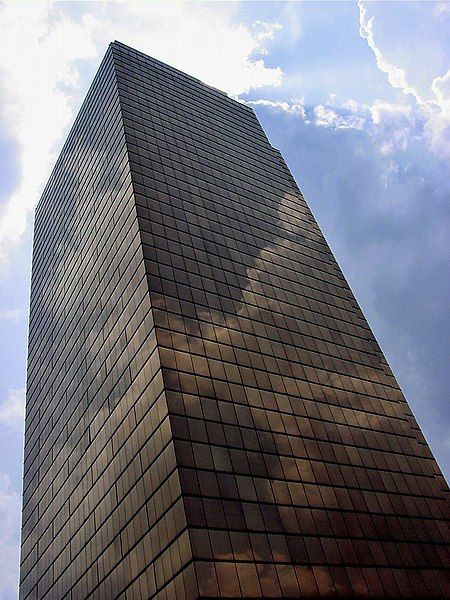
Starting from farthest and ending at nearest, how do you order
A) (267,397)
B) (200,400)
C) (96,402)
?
(96,402), (267,397), (200,400)

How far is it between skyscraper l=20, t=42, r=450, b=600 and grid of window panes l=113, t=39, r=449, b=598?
198 mm

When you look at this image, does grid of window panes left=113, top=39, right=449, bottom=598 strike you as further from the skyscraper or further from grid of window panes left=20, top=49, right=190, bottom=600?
grid of window panes left=20, top=49, right=190, bottom=600

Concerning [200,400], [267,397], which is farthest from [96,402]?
[267,397]

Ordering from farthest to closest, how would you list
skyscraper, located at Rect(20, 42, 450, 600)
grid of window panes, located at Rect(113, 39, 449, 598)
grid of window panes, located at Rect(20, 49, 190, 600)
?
grid of window panes, located at Rect(20, 49, 190, 600), skyscraper, located at Rect(20, 42, 450, 600), grid of window panes, located at Rect(113, 39, 449, 598)

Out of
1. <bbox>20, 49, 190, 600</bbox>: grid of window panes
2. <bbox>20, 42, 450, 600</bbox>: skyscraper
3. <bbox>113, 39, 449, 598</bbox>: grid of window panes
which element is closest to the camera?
<bbox>113, 39, 449, 598</bbox>: grid of window panes

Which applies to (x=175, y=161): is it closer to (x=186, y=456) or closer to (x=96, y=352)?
(x=96, y=352)

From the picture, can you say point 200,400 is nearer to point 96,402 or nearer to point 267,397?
point 267,397

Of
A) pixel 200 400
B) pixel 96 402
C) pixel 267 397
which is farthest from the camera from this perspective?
pixel 96 402

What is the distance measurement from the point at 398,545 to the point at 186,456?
21.2 metres

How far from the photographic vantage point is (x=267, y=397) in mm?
51781

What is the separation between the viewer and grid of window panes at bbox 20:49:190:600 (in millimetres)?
43031

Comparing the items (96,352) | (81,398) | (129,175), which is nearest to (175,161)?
(129,175)

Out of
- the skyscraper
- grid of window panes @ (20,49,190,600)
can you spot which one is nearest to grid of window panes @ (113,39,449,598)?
the skyscraper

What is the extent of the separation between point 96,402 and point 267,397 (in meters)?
18.0
